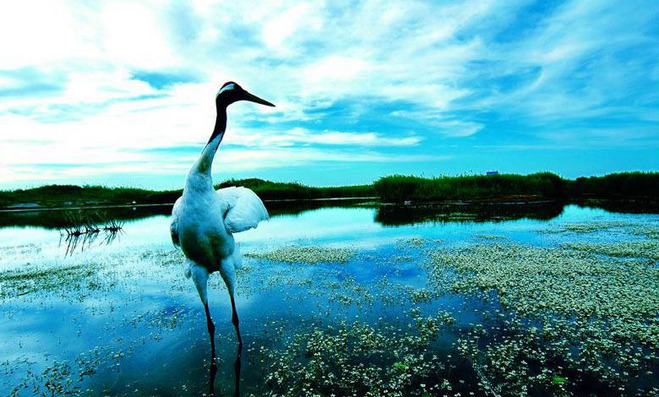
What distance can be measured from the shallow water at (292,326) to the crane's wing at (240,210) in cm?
184

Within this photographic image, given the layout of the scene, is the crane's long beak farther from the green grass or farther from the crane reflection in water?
the green grass

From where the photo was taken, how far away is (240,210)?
5.49 metres

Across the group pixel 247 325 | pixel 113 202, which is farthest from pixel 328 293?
pixel 113 202

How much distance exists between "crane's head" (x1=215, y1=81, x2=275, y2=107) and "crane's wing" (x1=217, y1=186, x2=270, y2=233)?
56.2 inches

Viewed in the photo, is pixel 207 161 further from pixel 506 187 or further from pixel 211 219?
pixel 506 187

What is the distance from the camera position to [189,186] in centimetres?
473

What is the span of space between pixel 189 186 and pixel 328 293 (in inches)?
159

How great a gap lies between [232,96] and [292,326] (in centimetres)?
380

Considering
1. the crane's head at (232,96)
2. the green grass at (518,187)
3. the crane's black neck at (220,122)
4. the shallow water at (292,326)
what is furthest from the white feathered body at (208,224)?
the green grass at (518,187)

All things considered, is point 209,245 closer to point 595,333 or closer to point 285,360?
point 285,360

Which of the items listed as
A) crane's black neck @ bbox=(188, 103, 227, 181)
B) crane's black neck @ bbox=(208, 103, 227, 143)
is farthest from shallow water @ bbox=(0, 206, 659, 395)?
crane's black neck @ bbox=(208, 103, 227, 143)

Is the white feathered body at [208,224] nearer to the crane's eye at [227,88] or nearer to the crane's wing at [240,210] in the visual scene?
the crane's wing at [240,210]

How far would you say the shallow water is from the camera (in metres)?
4.39

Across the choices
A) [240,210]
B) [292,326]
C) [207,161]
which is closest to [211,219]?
[240,210]
